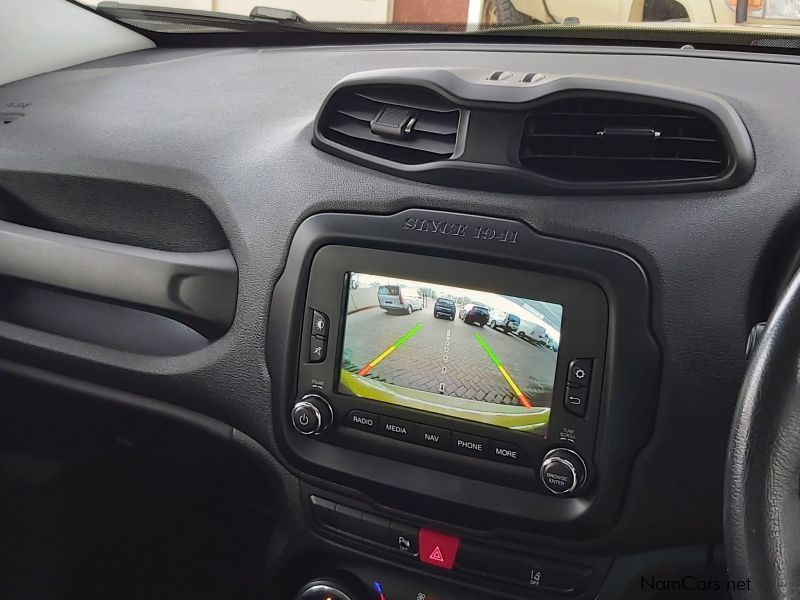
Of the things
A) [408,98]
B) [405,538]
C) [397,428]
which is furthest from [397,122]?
[405,538]

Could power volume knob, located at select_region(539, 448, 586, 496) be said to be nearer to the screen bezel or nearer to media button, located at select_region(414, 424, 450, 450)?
the screen bezel

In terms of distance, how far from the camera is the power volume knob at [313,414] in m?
1.01

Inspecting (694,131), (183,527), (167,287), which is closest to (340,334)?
(167,287)

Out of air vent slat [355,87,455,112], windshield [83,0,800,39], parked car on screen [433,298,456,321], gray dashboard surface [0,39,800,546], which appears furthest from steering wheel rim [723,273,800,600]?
windshield [83,0,800,39]

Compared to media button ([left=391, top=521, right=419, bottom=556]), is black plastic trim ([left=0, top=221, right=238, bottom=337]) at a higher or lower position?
higher

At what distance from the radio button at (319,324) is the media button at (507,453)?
0.76 ft

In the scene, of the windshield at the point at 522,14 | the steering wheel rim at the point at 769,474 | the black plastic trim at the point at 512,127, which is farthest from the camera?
the windshield at the point at 522,14

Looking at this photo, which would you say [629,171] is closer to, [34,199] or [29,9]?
[34,199]

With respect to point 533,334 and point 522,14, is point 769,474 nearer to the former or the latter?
point 533,334

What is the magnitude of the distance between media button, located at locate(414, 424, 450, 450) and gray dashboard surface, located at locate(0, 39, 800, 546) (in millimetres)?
185

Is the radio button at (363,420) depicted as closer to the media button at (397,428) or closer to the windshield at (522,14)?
the media button at (397,428)

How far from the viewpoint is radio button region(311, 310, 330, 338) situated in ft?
3.28

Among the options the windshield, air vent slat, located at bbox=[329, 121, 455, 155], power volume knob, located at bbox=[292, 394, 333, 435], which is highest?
the windshield

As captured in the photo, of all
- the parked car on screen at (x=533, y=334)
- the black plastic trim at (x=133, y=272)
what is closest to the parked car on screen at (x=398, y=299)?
the parked car on screen at (x=533, y=334)
